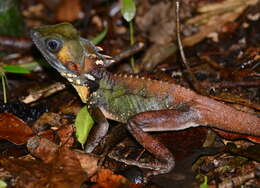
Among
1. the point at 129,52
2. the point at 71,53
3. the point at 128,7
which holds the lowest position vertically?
the point at 129,52

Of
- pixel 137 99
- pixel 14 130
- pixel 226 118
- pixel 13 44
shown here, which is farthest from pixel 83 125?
pixel 13 44

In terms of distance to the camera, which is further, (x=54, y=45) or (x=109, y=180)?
(x=54, y=45)

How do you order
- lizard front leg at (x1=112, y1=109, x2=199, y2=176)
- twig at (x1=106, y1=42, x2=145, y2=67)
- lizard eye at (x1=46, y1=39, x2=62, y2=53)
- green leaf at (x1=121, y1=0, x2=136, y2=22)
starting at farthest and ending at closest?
twig at (x1=106, y1=42, x2=145, y2=67), green leaf at (x1=121, y1=0, x2=136, y2=22), lizard eye at (x1=46, y1=39, x2=62, y2=53), lizard front leg at (x1=112, y1=109, x2=199, y2=176)

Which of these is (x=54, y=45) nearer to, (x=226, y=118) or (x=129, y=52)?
(x=129, y=52)

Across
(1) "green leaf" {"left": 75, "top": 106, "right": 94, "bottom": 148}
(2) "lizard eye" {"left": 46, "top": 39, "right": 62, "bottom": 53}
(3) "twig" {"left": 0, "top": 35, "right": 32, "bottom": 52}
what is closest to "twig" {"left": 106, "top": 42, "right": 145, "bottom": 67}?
(1) "green leaf" {"left": 75, "top": 106, "right": 94, "bottom": 148}

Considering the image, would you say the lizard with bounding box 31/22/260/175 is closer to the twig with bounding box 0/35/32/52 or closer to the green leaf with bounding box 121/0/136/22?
the green leaf with bounding box 121/0/136/22

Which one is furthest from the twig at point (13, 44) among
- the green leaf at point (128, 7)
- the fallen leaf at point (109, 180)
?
the fallen leaf at point (109, 180)
